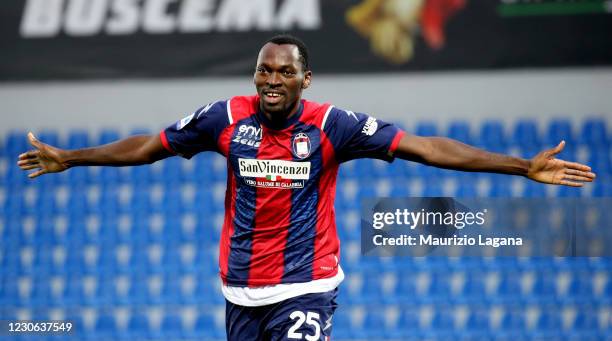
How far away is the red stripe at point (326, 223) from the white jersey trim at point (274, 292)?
3 cm

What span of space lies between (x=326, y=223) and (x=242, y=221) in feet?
1.03

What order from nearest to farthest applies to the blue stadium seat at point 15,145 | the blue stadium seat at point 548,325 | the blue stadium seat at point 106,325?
1. the blue stadium seat at point 548,325
2. the blue stadium seat at point 106,325
3. the blue stadium seat at point 15,145

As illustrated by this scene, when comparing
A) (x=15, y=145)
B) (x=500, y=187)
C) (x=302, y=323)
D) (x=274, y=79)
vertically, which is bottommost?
(x=302, y=323)

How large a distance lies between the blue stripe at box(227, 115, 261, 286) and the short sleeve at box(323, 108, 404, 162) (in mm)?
288

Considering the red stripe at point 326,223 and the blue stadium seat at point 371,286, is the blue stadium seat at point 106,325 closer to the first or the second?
the blue stadium seat at point 371,286

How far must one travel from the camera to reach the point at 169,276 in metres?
7.36

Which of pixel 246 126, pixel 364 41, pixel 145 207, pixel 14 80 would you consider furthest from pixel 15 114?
pixel 246 126

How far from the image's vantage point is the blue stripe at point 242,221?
3.50m

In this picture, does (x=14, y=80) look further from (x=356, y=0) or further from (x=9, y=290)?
(x=356, y=0)

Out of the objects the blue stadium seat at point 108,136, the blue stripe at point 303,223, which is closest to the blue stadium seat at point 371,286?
the blue stadium seat at point 108,136

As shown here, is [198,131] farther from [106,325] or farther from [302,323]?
[106,325]

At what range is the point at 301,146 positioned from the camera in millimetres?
3490

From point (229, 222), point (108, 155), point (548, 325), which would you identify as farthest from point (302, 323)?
point (548, 325)

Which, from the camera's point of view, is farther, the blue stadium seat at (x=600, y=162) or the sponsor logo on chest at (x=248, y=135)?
the blue stadium seat at (x=600, y=162)
